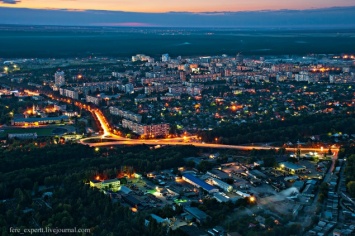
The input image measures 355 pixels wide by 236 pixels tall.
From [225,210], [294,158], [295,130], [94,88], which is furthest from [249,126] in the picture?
[94,88]

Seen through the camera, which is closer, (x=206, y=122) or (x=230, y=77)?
(x=206, y=122)

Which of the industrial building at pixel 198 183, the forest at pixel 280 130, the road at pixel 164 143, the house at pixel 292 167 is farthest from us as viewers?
the forest at pixel 280 130

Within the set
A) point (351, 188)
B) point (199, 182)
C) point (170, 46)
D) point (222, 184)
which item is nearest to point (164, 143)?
point (199, 182)

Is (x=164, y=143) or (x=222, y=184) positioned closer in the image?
(x=222, y=184)

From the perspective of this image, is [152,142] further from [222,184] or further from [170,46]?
[170,46]

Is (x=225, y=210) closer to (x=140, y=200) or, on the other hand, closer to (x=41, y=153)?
(x=140, y=200)

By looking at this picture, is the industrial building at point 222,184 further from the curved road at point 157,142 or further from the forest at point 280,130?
the forest at point 280,130

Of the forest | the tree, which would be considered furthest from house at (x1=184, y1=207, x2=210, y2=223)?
the forest

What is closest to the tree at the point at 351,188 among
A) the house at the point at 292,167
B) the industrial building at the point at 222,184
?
the house at the point at 292,167
